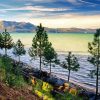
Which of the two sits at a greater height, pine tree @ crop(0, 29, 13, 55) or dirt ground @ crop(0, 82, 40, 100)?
dirt ground @ crop(0, 82, 40, 100)

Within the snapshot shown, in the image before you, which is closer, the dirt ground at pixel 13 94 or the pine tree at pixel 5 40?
the dirt ground at pixel 13 94

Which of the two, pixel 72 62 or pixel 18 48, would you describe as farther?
pixel 18 48

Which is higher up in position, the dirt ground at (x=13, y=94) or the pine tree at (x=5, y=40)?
the dirt ground at (x=13, y=94)

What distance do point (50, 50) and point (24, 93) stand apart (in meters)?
85.0

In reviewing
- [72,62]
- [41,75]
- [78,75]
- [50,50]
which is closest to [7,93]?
[41,75]

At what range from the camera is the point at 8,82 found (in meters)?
15.7

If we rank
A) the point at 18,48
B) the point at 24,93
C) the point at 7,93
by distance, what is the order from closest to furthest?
the point at 7,93, the point at 24,93, the point at 18,48

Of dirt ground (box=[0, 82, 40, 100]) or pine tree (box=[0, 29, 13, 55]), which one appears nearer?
dirt ground (box=[0, 82, 40, 100])

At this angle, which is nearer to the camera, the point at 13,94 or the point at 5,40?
the point at 13,94

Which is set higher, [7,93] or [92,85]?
[7,93]

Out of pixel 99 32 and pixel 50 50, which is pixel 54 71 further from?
pixel 99 32

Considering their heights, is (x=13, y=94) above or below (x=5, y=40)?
above

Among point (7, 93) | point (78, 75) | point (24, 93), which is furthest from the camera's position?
point (78, 75)

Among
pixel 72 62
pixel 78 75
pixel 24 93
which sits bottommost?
pixel 78 75
